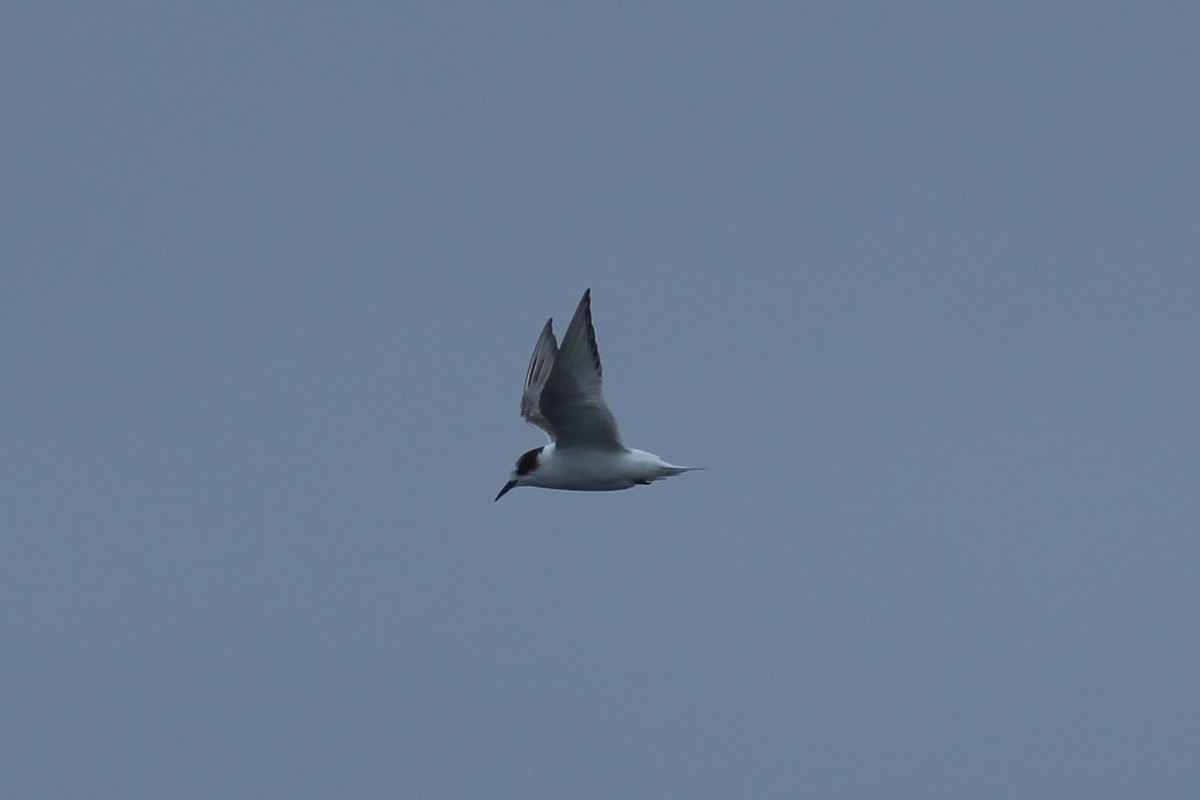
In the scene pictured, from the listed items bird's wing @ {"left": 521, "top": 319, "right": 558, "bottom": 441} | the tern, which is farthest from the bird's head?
bird's wing @ {"left": 521, "top": 319, "right": 558, "bottom": 441}

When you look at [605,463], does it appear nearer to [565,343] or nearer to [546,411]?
[546,411]

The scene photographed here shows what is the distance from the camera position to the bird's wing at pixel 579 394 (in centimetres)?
1842

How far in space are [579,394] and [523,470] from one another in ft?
7.77

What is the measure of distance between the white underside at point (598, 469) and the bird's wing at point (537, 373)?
7.20 feet

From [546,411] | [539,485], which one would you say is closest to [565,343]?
[546,411]

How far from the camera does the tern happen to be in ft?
61.1

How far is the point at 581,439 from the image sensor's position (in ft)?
66.2

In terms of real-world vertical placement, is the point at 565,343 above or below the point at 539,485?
above

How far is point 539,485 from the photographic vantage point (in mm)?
21391

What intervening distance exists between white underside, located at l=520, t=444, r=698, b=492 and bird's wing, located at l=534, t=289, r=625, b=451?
157 millimetres

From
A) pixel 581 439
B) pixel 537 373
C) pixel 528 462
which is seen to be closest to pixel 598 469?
pixel 581 439

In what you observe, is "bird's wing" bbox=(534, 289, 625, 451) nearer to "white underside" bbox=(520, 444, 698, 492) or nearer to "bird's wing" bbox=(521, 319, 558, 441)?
"white underside" bbox=(520, 444, 698, 492)

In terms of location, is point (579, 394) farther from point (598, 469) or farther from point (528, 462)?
point (528, 462)

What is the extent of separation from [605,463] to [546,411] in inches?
48.1
